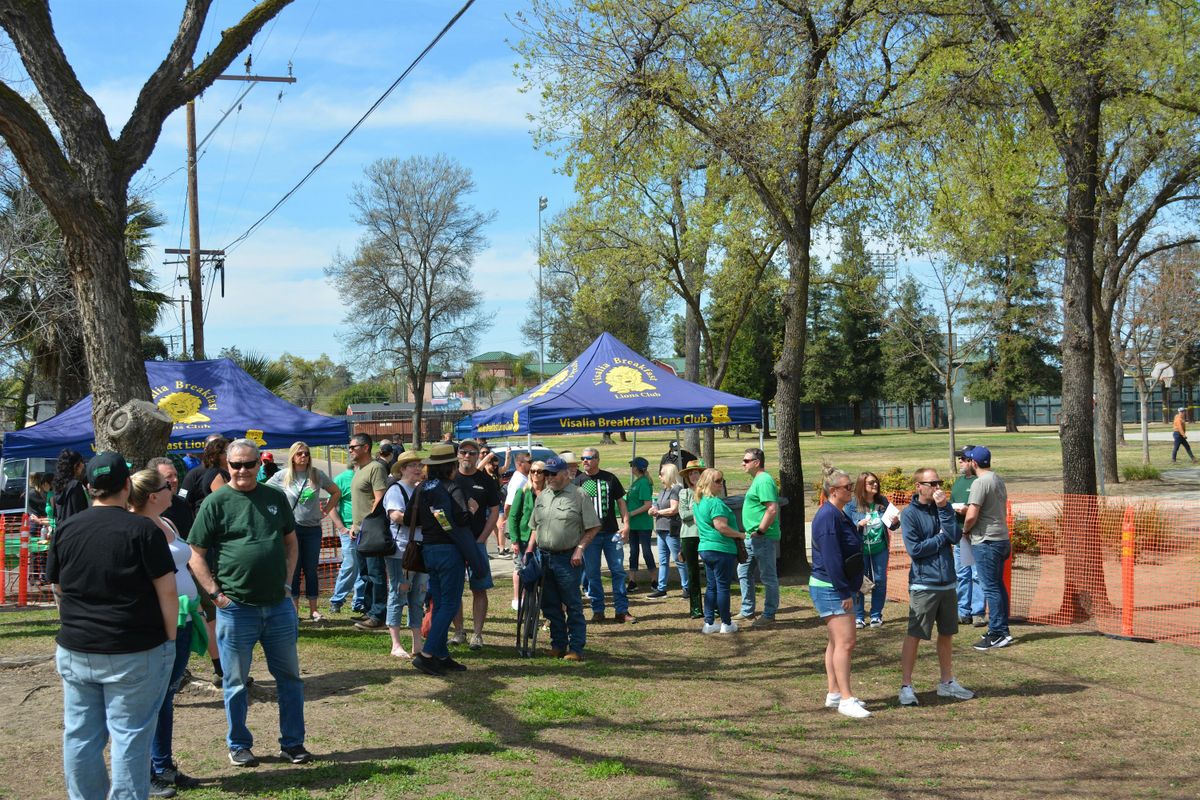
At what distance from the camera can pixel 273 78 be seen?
2069cm

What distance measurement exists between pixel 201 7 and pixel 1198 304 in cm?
4288

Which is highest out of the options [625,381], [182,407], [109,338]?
[109,338]

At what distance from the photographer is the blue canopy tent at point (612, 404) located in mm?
13516

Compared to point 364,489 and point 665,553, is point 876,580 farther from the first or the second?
point 364,489

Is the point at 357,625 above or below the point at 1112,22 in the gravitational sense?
below

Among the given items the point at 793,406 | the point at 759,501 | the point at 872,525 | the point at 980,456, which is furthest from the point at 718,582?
the point at 793,406

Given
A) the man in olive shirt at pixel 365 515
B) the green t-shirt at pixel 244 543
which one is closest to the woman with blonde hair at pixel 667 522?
the man in olive shirt at pixel 365 515

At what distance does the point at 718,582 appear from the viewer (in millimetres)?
10094

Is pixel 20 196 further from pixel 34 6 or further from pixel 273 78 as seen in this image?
pixel 34 6

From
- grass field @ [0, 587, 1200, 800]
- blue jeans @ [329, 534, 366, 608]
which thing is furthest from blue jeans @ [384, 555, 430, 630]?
blue jeans @ [329, 534, 366, 608]

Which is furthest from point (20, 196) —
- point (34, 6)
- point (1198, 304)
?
point (1198, 304)

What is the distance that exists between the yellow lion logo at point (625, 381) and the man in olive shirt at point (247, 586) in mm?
8716

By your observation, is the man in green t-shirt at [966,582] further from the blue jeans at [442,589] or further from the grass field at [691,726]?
the blue jeans at [442,589]

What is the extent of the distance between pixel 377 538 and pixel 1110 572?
8743mm
